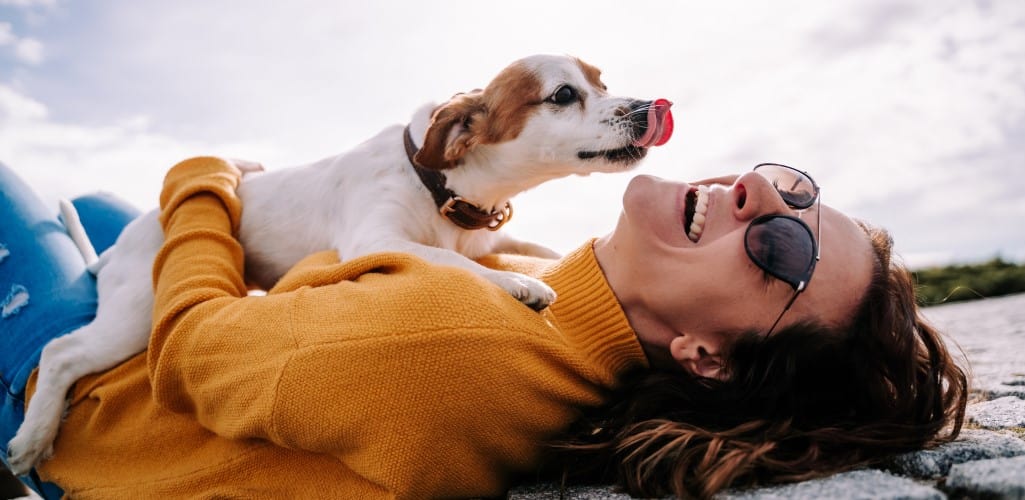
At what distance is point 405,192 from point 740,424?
1.47 m

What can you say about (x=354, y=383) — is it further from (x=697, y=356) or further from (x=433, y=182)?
(x=433, y=182)

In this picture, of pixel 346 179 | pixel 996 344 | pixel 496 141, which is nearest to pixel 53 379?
pixel 346 179

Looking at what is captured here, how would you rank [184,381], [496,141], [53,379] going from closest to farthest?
[184,381] → [53,379] → [496,141]

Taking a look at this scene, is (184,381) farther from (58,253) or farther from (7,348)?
(58,253)

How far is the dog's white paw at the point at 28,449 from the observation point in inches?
83.1

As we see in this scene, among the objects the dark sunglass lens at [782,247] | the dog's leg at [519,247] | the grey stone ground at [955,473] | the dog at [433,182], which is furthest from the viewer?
the dog's leg at [519,247]

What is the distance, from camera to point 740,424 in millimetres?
1683

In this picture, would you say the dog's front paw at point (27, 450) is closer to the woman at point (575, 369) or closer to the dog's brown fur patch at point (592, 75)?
the woman at point (575, 369)

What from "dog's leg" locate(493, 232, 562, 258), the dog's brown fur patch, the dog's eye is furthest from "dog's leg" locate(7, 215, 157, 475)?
the dog's brown fur patch

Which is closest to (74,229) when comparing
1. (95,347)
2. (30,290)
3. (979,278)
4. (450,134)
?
(30,290)

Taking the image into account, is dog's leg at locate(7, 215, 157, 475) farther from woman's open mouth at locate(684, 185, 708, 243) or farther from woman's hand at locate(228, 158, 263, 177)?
woman's open mouth at locate(684, 185, 708, 243)

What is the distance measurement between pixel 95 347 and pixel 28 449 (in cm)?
35

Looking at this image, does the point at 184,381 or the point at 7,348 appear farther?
the point at 7,348

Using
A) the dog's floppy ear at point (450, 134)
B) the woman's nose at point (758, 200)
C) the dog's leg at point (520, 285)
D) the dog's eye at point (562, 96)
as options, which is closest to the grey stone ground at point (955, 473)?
the dog's leg at point (520, 285)
